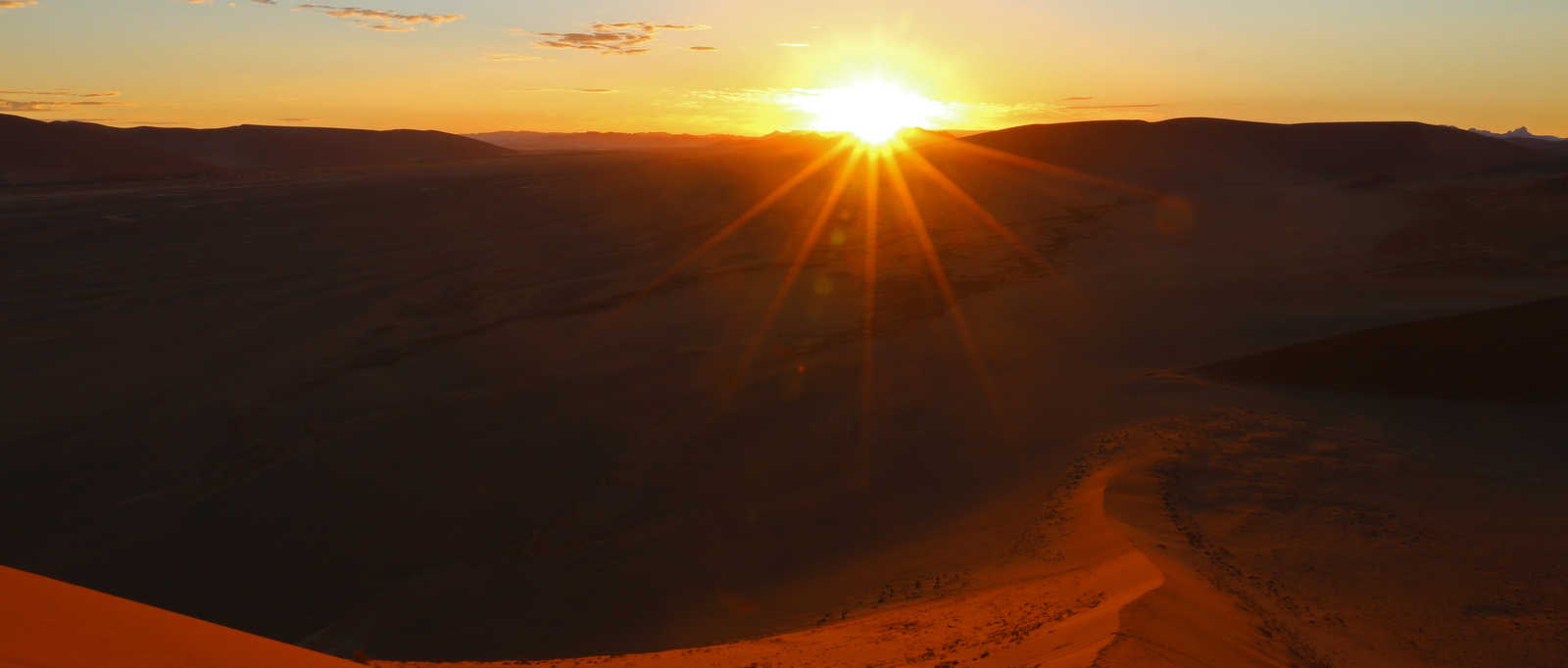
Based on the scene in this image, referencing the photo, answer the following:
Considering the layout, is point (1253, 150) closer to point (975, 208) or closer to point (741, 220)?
point (975, 208)

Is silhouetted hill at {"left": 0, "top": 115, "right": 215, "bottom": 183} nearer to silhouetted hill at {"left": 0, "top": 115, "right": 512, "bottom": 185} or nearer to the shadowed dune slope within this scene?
silhouetted hill at {"left": 0, "top": 115, "right": 512, "bottom": 185}

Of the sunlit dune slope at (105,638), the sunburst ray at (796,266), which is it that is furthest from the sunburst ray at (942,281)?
the sunlit dune slope at (105,638)

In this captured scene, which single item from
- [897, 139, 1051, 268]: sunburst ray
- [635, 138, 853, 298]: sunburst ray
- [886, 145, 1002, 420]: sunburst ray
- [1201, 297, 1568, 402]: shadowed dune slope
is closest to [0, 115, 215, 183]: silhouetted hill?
[635, 138, 853, 298]: sunburst ray

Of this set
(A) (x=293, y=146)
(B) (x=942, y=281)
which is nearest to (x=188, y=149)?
(A) (x=293, y=146)

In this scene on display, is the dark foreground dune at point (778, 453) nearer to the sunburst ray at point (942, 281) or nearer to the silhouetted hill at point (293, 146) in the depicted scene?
the sunburst ray at point (942, 281)

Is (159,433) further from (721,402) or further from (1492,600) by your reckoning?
(1492,600)

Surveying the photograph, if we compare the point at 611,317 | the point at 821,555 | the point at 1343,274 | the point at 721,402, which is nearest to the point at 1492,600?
the point at 821,555

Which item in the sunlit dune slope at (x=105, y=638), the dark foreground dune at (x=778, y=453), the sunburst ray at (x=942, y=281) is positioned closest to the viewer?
the sunlit dune slope at (x=105, y=638)
